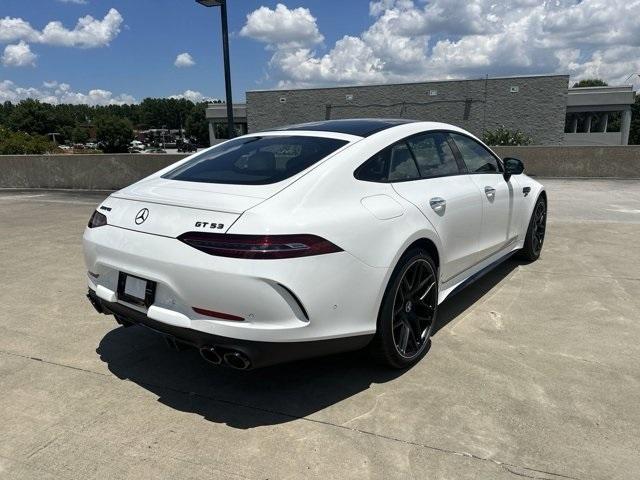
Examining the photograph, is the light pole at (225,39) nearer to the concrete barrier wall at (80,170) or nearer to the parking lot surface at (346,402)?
the concrete barrier wall at (80,170)

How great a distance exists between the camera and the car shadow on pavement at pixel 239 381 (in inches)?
114

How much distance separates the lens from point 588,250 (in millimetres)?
6117

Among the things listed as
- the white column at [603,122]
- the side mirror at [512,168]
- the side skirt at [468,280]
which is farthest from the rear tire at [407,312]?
the white column at [603,122]

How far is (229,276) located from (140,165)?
10291mm

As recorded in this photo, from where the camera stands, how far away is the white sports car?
2510mm

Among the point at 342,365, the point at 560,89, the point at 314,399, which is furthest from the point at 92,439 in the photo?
the point at 560,89

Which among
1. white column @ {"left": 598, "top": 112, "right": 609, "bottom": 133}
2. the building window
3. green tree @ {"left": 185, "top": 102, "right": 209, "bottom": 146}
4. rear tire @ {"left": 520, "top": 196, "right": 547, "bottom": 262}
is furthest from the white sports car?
green tree @ {"left": 185, "top": 102, "right": 209, "bottom": 146}

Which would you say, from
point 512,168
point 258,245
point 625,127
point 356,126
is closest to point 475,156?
point 512,168

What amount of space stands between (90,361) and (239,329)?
5.15 feet

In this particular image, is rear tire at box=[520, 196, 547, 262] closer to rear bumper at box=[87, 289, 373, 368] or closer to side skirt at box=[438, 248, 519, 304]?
side skirt at box=[438, 248, 519, 304]

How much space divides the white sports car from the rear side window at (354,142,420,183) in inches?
0.4

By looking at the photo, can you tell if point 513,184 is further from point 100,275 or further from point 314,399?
point 100,275

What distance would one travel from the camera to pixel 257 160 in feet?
10.9

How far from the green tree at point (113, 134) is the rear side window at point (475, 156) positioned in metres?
115
